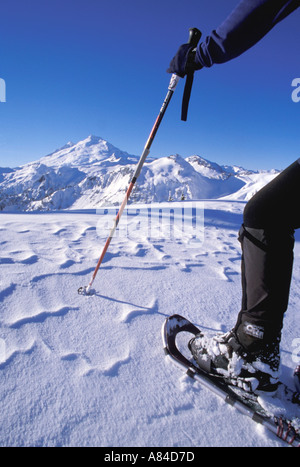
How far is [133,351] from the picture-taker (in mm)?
1624

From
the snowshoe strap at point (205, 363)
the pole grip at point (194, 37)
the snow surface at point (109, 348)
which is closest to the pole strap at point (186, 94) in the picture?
the pole grip at point (194, 37)

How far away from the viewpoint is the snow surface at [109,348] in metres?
1.16

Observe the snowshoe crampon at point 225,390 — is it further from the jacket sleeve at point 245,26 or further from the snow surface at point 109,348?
the jacket sleeve at point 245,26

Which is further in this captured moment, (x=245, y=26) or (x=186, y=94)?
(x=186, y=94)

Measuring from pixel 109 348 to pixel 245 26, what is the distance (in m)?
2.12

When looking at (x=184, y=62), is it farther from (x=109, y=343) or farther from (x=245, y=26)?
(x=109, y=343)

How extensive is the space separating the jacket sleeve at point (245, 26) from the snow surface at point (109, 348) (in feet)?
6.43

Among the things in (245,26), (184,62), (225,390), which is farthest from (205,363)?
(184,62)

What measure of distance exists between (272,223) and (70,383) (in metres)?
1.45

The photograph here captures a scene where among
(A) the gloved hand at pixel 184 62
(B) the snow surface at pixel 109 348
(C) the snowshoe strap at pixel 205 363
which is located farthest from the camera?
(A) the gloved hand at pixel 184 62

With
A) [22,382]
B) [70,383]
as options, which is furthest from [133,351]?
[22,382]

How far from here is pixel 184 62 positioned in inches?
72.1

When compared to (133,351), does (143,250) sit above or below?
above
